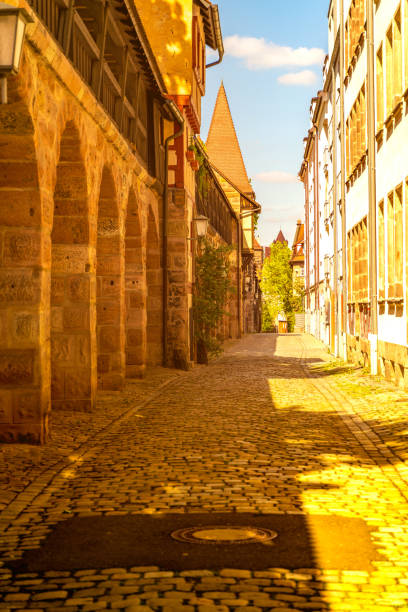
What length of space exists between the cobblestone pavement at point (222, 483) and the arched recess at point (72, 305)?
1.90 feet

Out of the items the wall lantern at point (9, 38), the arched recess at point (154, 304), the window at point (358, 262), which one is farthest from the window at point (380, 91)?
the wall lantern at point (9, 38)

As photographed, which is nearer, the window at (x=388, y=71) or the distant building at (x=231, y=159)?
the window at (x=388, y=71)

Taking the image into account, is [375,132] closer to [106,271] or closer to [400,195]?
Result: [400,195]

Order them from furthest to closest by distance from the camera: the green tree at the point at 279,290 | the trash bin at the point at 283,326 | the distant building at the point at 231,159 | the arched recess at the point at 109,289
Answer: the trash bin at the point at 283,326, the green tree at the point at 279,290, the distant building at the point at 231,159, the arched recess at the point at 109,289

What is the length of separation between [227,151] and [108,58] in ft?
121

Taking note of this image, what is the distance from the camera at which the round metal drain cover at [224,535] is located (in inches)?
196

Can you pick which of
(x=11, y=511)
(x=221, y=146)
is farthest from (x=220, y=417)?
(x=221, y=146)

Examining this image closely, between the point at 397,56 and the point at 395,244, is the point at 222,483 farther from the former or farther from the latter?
the point at 397,56

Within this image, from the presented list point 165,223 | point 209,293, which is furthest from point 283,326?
point 165,223

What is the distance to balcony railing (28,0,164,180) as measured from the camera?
1001 cm

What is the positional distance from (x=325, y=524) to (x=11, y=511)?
6.72 ft

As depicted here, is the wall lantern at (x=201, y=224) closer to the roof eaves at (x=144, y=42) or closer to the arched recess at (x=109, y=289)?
the roof eaves at (x=144, y=42)

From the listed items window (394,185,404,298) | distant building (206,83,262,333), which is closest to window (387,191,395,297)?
window (394,185,404,298)

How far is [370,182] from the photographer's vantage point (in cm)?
1720
